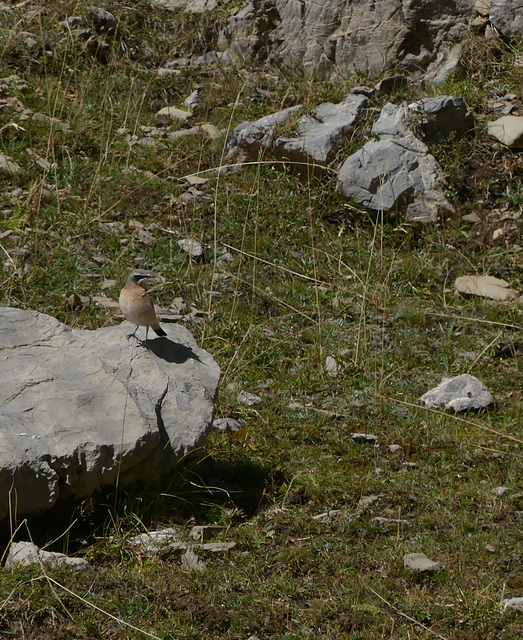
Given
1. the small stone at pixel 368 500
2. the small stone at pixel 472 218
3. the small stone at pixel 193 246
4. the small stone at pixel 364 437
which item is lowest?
the small stone at pixel 193 246

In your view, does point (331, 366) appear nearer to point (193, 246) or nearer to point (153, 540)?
point (193, 246)

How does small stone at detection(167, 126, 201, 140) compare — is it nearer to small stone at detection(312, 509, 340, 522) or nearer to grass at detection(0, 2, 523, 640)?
grass at detection(0, 2, 523, 640)

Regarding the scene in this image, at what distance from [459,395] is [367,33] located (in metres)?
6.94

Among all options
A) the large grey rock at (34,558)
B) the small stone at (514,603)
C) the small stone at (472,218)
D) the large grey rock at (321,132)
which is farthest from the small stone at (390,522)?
the large grey rock at (321,132)

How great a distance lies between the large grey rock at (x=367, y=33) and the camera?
12.1m

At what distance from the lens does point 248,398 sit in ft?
24.2

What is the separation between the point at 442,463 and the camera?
652 cm

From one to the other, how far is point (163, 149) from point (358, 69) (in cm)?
330

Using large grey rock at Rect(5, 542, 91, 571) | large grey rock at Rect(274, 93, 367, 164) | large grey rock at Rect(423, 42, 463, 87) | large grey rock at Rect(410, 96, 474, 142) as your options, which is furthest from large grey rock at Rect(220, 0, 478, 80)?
large grey rock at Rect(5, 542, 91, 571)

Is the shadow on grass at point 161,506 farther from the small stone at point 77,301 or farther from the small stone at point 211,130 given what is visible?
the small stone at point 211,130

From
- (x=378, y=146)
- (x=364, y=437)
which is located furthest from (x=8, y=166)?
(x=364, y=437)

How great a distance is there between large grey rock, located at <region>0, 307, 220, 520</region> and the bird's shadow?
1cm

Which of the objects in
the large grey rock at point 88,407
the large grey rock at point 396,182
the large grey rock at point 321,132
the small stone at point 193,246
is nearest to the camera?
the large grey rock at point 88,407

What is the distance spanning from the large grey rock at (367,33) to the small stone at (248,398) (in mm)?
6632
